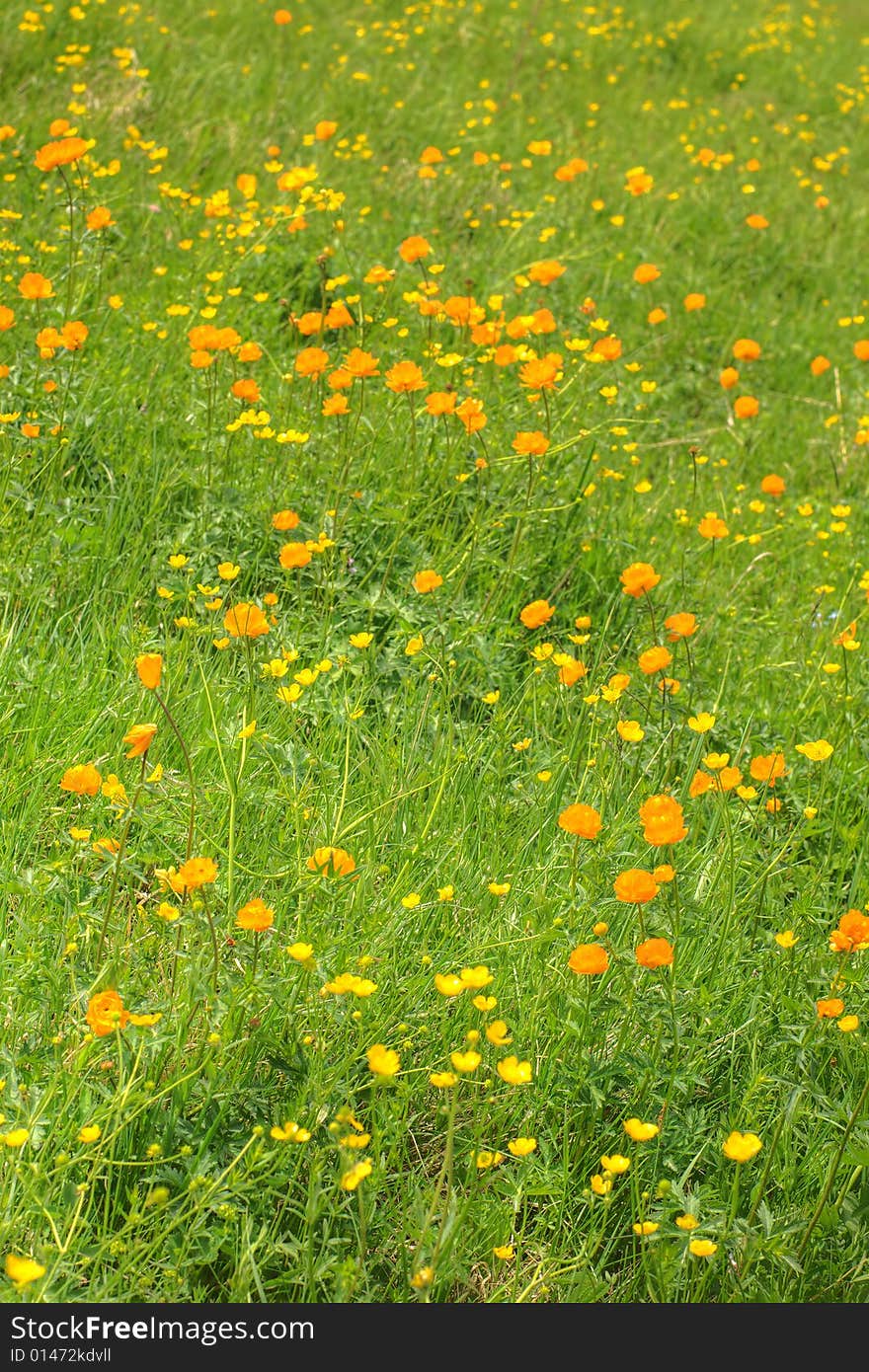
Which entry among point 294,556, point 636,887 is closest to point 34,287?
point 294,556

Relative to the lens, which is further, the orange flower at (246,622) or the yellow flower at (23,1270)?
the orange flower at (246,622)

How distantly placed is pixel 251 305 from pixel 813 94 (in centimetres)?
606

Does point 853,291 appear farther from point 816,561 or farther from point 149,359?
point 149,359

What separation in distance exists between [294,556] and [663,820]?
0.98 m

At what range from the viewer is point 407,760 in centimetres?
242

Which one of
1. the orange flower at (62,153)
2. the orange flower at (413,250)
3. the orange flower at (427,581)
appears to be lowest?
the orange flower at (427,581)

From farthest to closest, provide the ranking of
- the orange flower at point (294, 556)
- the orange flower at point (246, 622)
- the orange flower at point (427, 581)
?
the orange flower at point (427, 581) < the orange flower at point (294, 556) < the orange flower at point (246, 622)

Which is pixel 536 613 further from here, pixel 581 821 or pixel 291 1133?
pixel 291 1133

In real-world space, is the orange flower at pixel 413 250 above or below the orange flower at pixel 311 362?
above

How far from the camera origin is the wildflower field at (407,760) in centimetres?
167

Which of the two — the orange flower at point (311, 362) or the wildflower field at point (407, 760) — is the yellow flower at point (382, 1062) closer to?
the wildflower field at point (407, 760)

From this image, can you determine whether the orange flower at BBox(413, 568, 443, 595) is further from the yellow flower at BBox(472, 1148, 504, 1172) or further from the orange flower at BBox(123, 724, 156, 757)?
the yellow flower at BBox(472, 1148, 504, 1172)

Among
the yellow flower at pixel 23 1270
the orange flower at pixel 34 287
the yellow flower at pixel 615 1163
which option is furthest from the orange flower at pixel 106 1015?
the orange flower at pixel 34 287

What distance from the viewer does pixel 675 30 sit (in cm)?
880
